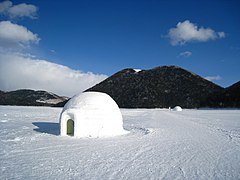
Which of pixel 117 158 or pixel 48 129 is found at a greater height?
pixel 48 129

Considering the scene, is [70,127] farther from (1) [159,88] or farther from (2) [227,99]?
(1) [159,88]

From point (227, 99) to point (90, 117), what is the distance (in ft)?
225

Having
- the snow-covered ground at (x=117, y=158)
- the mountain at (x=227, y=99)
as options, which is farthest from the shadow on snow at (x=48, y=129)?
the mountain at (x=227, y=99)

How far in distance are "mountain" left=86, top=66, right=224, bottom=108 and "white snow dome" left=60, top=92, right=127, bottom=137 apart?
230 feet

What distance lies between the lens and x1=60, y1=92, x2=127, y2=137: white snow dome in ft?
41.6

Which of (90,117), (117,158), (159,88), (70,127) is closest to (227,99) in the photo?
(159,88)

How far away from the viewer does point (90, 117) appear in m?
12.7

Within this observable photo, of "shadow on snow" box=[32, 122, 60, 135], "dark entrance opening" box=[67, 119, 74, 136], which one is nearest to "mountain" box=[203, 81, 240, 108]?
"shadow on snow" box=[32, 122, 60, 135]

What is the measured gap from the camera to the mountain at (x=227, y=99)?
221 feet

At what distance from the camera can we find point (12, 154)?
873 cm

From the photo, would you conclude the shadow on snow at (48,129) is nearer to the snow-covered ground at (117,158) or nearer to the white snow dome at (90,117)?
the white snow dome at (90,117)

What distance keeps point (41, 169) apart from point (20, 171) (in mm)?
585

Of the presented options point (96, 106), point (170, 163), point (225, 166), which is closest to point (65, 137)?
point (96, 106)

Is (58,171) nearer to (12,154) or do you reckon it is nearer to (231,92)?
(12,154)
